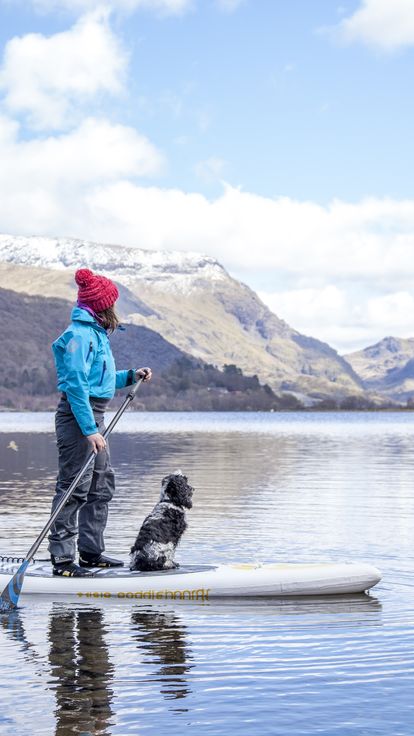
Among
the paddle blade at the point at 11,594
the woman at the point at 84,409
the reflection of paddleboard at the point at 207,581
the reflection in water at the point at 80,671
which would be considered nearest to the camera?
the reflection in water at the point at 80,671

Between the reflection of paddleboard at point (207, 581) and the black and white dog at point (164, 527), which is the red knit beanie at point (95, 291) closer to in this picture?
the black and white dog at point (164, 527)

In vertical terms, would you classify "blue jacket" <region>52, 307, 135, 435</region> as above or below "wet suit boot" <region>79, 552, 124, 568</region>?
above

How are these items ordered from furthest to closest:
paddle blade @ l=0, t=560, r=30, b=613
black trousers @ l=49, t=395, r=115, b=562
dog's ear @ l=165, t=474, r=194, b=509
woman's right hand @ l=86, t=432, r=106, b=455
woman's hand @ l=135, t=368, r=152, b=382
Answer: woman's hand @ l=135, t=368, r=152, b=382 → dog's ear @ l=165, t=474, r=194, b=509 → black trousers @ l=49, t=395, r=115, b=562 → paddle blade @ l=0, t=560, r=30, b=613 → woman's right hand @ l=86, t=432, r=106, b=455

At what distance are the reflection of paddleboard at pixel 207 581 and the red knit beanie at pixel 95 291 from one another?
323 centimetres

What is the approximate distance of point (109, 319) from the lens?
11.6m

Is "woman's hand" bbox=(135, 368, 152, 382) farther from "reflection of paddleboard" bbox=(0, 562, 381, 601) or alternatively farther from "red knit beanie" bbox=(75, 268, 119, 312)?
"reflection of paddleboard" bbox=(0, 562, 381, 601)

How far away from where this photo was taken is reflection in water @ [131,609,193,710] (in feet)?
27.2

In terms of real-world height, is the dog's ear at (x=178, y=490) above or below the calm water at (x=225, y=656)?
above

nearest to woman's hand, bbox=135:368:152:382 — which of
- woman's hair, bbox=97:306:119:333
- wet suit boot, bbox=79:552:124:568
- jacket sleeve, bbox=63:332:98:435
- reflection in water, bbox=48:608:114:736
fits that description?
woman's hair, bbox=97:306:119:333

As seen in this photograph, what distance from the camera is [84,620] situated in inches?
422

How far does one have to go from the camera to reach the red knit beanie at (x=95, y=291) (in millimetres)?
11438

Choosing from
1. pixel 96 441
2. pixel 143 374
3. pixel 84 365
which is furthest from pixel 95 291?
pixel 96 441

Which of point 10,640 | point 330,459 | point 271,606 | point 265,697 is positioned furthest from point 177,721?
point 330,459

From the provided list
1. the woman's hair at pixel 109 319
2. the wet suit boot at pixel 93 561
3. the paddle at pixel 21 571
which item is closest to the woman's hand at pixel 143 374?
the woman's hair at pixel 109 319
